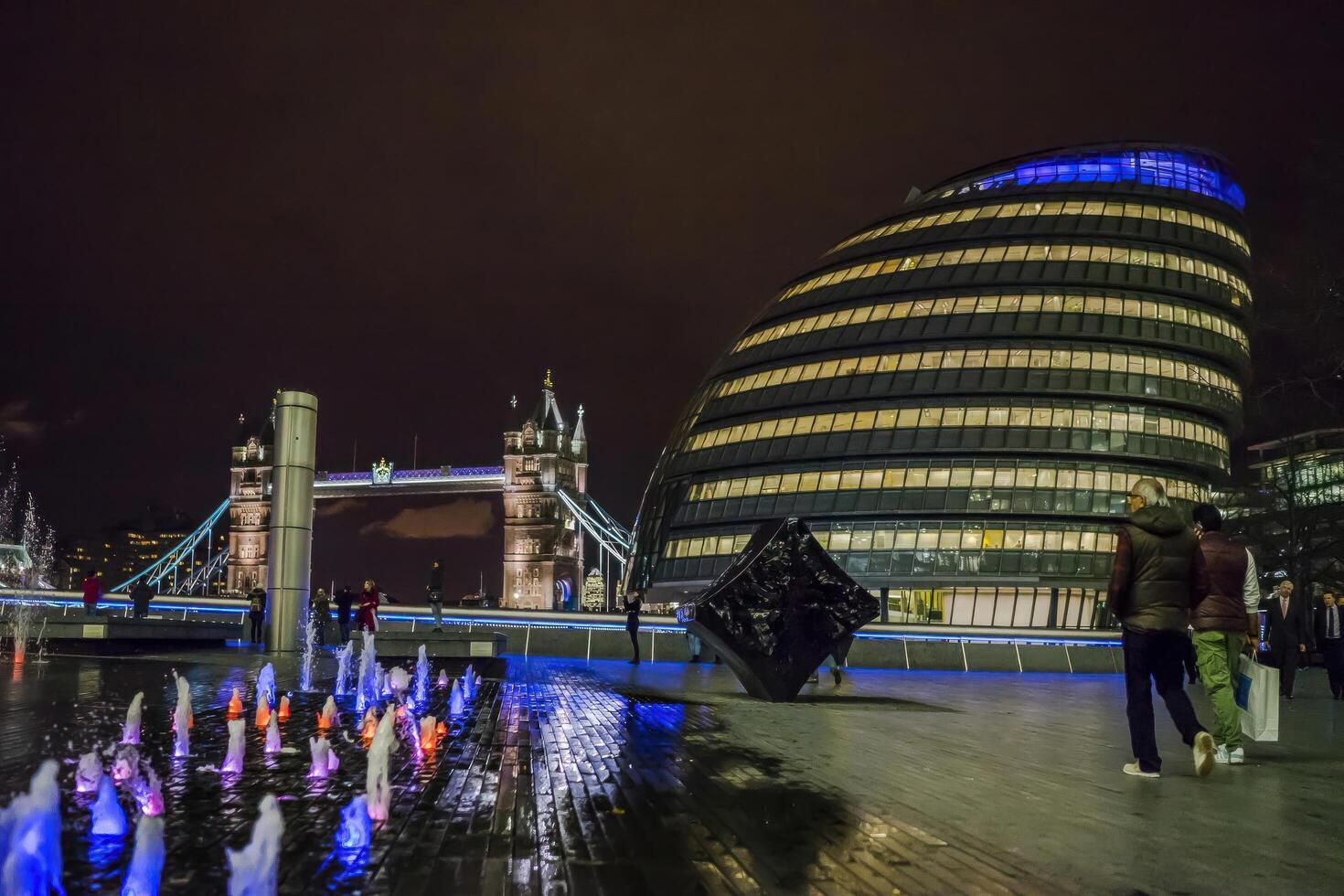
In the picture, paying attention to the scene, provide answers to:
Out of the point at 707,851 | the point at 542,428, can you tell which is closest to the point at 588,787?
the point at 707,851

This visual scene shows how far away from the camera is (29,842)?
14.0ft

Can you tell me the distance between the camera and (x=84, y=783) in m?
7.31

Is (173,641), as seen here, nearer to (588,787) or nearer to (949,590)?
(588,787)

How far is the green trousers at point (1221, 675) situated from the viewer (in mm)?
9906

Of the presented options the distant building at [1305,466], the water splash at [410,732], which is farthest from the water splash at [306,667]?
the distant building at [1305,466]

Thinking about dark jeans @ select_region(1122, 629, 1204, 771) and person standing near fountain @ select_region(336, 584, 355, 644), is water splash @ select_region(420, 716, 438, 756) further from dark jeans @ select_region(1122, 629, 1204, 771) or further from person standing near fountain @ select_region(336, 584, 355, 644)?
person standing near fountain @ select_region(336, 584, 355, 644)

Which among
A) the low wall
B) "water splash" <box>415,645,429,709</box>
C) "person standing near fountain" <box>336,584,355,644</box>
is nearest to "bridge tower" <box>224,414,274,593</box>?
the low wall

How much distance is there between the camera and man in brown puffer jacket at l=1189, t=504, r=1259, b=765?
32.6 feet

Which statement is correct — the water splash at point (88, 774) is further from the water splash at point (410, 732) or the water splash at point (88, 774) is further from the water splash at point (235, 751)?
the water splash at point (410, 732)

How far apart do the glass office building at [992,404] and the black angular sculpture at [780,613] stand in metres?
42.5

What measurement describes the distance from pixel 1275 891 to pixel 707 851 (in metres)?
2.51

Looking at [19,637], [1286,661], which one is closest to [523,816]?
[1286,661]

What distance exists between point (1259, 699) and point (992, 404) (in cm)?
5021

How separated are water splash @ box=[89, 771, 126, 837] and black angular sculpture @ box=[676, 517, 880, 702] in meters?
11.3
